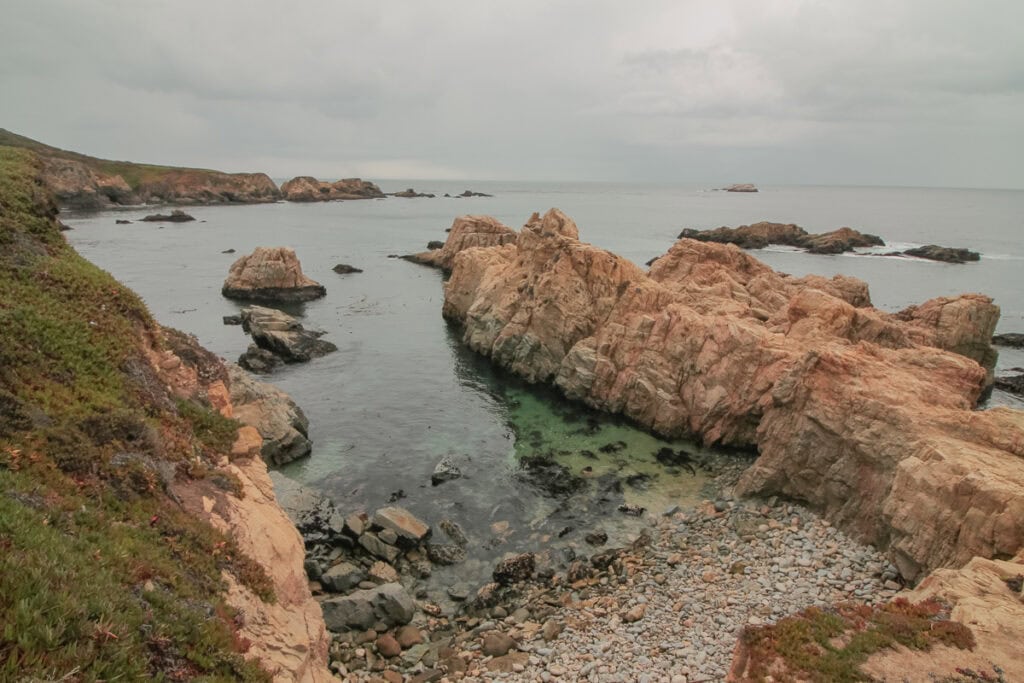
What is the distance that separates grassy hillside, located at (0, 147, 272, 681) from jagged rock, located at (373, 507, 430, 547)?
28.0 ft

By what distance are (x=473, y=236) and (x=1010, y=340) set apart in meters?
70.6

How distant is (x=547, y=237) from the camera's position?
5366cm

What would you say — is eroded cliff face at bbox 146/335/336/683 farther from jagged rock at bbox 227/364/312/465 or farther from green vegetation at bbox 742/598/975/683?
jagged rock at bbox 227/364/312/465

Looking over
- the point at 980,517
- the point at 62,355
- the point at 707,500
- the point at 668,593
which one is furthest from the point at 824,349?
the point at 62,355

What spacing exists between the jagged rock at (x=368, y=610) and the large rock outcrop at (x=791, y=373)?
17431mm

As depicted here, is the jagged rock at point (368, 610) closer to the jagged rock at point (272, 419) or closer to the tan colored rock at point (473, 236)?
the jagged rock at point (272, 419)

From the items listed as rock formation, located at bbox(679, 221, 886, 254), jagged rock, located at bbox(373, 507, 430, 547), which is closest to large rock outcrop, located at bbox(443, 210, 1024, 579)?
jagged rock, located at bbox(373, 507, 430, 547)

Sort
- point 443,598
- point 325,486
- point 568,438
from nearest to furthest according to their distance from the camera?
point 443,598 < point 325,486 < point 568,438

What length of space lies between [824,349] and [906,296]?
61.3 metres

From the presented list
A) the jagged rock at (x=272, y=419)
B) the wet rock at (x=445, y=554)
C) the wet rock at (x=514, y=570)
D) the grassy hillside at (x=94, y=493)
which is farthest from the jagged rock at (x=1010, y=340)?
the grassy hillside at (x=94, y=493)

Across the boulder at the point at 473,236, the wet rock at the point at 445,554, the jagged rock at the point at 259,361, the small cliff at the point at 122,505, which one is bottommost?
the wet rock at the point at 445,554

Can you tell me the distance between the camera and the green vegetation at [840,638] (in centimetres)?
1396

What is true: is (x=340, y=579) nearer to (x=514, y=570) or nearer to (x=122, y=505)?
(x=514, y=570)

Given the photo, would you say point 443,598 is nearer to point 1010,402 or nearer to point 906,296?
point 1010,402
